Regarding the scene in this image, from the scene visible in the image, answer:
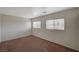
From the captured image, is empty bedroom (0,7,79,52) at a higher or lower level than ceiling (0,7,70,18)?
lower

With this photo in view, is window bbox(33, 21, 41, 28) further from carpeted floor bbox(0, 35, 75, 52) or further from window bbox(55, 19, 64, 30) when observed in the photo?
window bbox(55, 19, 64, 30)

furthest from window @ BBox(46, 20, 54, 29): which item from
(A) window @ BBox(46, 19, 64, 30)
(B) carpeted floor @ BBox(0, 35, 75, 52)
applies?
(B) carpeted floor @ BBox(0, 35, 75, 52)

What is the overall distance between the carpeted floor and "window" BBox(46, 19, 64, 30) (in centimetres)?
31

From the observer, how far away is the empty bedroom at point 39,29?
1.75 meters

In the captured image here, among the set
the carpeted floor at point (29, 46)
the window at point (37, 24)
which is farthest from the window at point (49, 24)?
the carpeted floor at point (29, 46)

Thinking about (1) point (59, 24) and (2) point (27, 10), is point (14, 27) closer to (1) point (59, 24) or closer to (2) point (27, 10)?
(2) point (27, 10)

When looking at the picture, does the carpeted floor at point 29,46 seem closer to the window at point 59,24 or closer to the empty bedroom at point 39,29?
the empty bedroom at point 39,29

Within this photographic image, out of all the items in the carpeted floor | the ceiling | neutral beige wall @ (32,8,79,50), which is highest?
the ceiling

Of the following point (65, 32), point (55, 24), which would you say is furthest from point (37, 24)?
point (65, 32)

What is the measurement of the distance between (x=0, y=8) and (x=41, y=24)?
2.74 feet

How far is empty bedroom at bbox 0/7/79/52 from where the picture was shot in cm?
175
